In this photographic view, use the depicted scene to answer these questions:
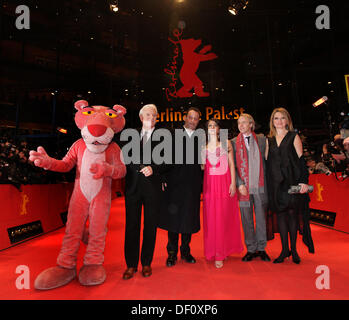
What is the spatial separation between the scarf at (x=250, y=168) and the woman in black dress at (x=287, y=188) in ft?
0.37

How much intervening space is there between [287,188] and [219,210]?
29.6 inches

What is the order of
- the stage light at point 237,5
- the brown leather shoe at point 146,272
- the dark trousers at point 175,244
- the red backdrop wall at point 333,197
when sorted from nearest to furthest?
the brown leather shoe at point 146,272
the dark trousers at point 175,244
the red backdrop wall at point 333,197
the stage light at point 237,5

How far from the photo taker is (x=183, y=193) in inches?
102

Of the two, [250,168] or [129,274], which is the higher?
[250,168]

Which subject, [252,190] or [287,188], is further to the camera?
[252,190]

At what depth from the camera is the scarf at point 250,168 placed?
2.71m

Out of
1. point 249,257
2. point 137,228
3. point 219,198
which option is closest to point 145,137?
point 137,228

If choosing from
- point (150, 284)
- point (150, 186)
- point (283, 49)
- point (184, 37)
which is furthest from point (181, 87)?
point (150, 284)

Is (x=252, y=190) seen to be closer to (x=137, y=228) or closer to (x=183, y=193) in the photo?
(x=183, y=193)

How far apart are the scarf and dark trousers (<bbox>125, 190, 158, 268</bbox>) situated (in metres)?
1.06

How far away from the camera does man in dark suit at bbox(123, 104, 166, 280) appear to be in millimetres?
2246

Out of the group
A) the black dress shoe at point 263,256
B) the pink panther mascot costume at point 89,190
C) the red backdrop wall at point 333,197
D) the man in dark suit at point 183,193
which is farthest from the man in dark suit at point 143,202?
the red backdrop wall at point 333,197

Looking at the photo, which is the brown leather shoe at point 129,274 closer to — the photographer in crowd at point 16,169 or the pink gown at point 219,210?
the pink gown at point 219,210

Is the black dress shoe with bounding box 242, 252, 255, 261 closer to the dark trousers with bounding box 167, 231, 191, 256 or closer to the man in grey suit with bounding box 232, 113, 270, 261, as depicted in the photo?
the man in grey suit with bounding box 232, 113, 270, 261
